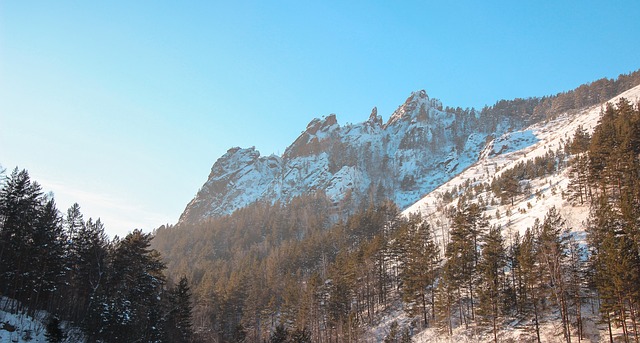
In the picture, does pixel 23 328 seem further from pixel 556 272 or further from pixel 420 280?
pixel 556 272

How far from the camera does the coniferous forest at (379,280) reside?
1511 inches

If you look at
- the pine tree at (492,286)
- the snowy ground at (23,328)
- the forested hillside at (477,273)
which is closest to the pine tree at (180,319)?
the forested hillside at (477,273)

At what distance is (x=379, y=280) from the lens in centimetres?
6806

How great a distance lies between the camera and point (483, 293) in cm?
4428

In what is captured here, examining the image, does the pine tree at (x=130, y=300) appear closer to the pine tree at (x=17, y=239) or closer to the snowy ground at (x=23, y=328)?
the snowy ground at (x=23, y=328)

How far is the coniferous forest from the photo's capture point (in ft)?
126

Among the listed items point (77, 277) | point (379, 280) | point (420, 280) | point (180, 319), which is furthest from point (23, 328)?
point (379, 280)

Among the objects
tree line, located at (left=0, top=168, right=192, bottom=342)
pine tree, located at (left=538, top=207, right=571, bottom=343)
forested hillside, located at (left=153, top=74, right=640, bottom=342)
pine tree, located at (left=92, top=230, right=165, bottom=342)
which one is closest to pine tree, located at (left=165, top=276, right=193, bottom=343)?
tree line, located at (left=0, top=168, right=192, bottom=342)

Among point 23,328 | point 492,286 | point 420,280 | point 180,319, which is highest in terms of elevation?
point 420,280

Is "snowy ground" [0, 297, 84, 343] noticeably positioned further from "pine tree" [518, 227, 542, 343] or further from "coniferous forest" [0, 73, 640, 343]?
"pine tree" [518, 227, 542, 343]

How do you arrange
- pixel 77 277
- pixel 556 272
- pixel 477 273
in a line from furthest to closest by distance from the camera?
pixel 477 273 → pixel 77 277 → pixel 556 272

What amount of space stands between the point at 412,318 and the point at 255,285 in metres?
32.5

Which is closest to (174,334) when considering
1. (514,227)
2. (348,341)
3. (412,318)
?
(348,341)

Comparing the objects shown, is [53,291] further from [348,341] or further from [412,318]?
[412,318]
